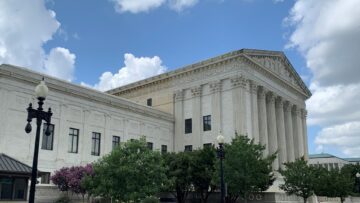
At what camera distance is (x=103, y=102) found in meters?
45.7

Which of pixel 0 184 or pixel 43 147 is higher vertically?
pixel 43 147

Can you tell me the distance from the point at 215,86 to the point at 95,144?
719 inches

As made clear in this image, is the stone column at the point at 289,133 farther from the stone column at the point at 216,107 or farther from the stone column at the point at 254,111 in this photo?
the stone column at the point at 216,107

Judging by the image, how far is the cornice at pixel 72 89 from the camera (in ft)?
120

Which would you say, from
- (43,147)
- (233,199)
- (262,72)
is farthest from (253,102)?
(43,147)

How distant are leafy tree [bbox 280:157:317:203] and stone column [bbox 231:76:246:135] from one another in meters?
11.6

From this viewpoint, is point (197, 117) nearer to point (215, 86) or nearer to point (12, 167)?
point (215, 86)

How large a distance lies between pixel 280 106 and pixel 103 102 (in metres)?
28.7

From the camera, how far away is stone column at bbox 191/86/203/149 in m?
53.3

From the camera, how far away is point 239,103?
49812 millimetres

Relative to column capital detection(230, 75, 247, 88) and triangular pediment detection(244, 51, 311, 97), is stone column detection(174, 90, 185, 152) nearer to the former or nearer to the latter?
column capital detection(230, 75, 247, 88)

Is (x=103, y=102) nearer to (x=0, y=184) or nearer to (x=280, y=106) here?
(x=0, y=184)

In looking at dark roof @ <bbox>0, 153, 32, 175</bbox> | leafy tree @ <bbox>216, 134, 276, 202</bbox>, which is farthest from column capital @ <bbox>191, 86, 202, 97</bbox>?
dark roof @ <bbox>0, 153, 32, 175</bbox>

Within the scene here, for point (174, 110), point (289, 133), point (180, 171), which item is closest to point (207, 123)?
point (174, 110)
